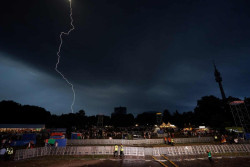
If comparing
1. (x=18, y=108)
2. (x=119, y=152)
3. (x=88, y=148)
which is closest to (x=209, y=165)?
(x=119, y=152)

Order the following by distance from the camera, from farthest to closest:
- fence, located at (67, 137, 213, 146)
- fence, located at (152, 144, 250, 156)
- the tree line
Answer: the tree line → fence, located at (67, 137, 213, 146) → fence, located at (152, 144, 250, 156)

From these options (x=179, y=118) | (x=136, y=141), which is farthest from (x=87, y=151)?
(x=179, y=118)

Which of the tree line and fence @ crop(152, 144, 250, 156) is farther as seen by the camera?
the tree line

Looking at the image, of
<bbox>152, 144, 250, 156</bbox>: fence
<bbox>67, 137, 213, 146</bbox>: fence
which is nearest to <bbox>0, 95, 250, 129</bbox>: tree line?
<bbox>67, 137, 213, 146</bbox>: fence

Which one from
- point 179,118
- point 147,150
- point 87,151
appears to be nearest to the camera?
point 147,150

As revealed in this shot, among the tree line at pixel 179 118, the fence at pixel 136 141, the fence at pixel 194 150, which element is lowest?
the fence at pixel 194 150

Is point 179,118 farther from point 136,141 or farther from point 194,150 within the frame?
point 194,150

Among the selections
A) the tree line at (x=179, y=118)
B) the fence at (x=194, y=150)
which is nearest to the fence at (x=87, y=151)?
the fence at (x=194, y=150)

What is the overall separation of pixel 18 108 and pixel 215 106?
373ft

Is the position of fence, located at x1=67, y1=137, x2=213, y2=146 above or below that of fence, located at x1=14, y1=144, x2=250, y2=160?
above

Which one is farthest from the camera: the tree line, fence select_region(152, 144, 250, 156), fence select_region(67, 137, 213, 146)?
the tree line

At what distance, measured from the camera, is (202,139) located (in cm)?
2681

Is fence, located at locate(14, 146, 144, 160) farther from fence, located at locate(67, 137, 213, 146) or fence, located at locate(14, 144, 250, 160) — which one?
fence, located at locate(67, 137, 213, 146)

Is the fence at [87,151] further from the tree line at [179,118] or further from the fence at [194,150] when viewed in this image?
the tree line at [179,118]
